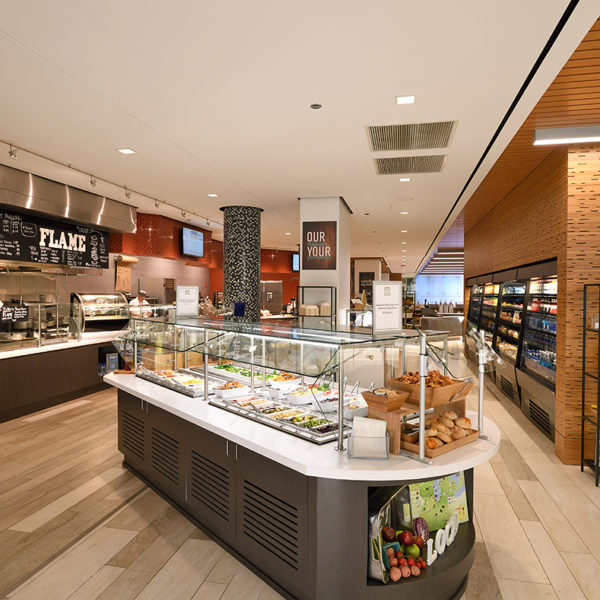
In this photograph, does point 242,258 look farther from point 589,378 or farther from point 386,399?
point 386,399

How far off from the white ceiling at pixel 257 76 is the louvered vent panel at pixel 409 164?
0.17m

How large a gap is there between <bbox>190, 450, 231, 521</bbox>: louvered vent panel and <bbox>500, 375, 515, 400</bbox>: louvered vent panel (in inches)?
209

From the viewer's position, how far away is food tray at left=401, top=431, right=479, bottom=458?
220 centimetres

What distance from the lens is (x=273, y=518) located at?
2.40 metres

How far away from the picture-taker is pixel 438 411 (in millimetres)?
2668

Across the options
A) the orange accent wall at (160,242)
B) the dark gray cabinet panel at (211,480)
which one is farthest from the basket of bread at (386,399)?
the orange accent wall at (160,242)

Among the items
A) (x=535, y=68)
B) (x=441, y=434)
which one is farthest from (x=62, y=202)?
(x=441, y=434)

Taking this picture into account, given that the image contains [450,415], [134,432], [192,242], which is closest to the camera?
[450,415]

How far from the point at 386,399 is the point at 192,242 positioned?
851 centimetres

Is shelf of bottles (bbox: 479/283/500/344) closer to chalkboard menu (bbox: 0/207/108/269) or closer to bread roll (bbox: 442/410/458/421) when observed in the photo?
bread roll (bbox: 442/410/458/421)

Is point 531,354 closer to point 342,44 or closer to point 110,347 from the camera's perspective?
point 342,44

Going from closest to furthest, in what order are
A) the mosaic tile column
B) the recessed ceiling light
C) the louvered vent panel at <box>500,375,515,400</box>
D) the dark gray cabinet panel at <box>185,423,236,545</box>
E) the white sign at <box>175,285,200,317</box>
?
the dark gray cabinet panel at <box>185,423,236,545</box> < the recessed ceiling light < the white sign at <box>175,285,200,317</box> < the louvered vent panel at <box>500,375,515,400</box> < the mosaic tile column

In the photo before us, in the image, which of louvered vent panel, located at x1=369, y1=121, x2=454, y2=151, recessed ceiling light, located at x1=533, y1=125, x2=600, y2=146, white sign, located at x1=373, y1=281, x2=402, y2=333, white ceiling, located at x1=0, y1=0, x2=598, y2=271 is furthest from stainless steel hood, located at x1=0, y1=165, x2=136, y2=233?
recessed ceiling light, located at x1=533, y1=125, x2=600, y2=146

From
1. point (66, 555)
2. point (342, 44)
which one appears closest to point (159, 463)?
point (66, 555)
